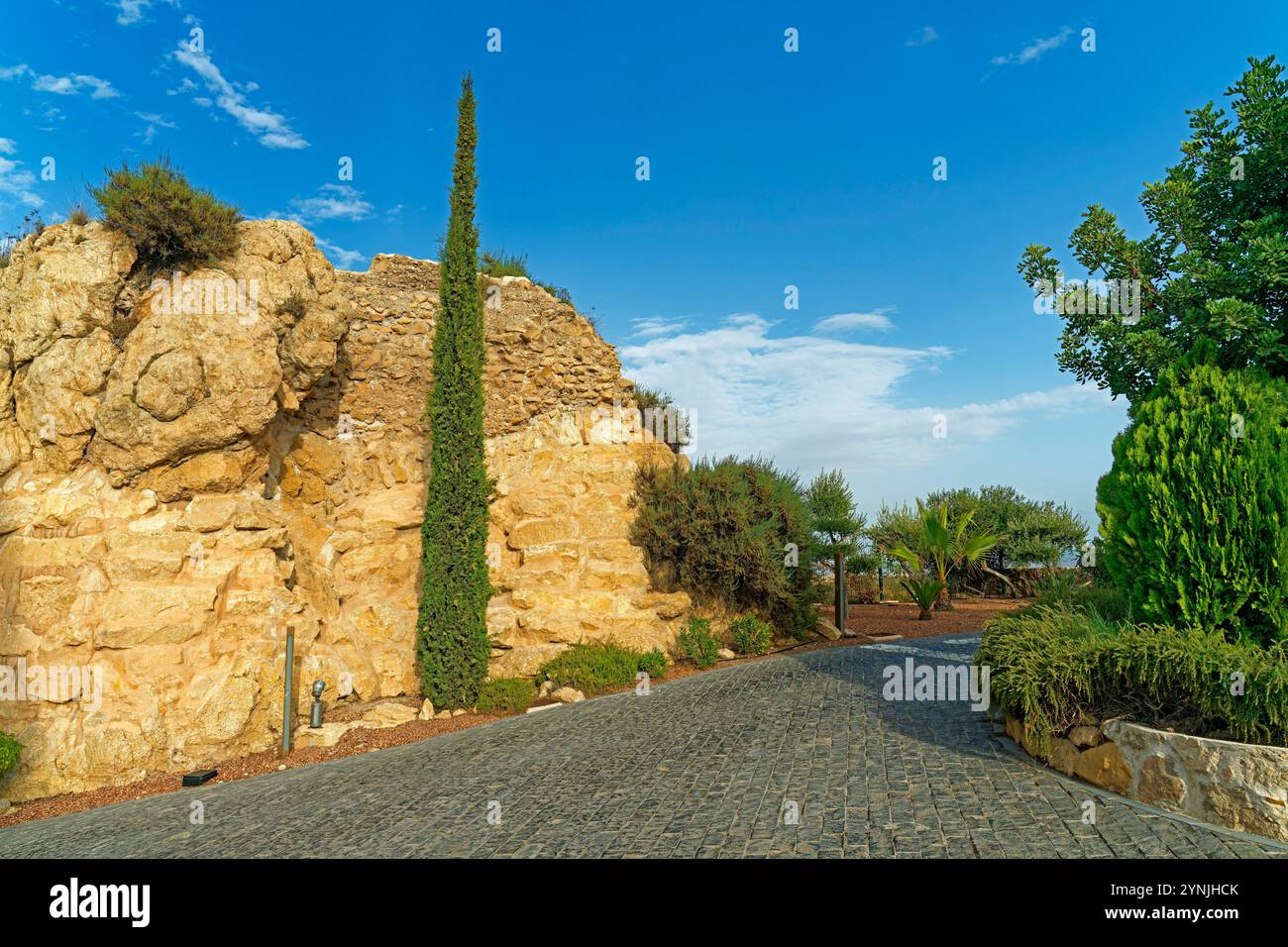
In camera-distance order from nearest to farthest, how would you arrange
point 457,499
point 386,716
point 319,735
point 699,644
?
1. point 319,735
2. point 386,716
3. point 457,499
4. point 699,644

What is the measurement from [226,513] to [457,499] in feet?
10.5

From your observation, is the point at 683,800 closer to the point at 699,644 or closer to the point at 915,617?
the point at 699,644

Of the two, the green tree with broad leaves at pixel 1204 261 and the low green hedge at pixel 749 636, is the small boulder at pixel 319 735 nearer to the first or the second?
the low green hedge at pixel 749 636

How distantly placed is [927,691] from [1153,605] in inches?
117

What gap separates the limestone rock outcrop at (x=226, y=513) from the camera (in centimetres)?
932

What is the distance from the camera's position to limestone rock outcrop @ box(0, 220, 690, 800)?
30.6 feet

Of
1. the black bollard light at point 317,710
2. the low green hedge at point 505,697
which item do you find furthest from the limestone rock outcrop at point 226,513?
the low green hedge at point 505,697

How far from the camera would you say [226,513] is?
10406 mm

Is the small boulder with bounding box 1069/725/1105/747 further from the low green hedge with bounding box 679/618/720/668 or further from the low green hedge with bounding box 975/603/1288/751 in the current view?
the low green hedge with bounding box 679/618/720/668

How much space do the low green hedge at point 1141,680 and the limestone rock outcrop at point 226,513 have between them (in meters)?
6.98

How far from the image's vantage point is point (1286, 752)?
4992mm

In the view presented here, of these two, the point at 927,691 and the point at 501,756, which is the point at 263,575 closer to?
the point at 501,756

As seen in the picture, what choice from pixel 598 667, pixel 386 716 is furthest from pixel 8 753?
pixel 598 667
